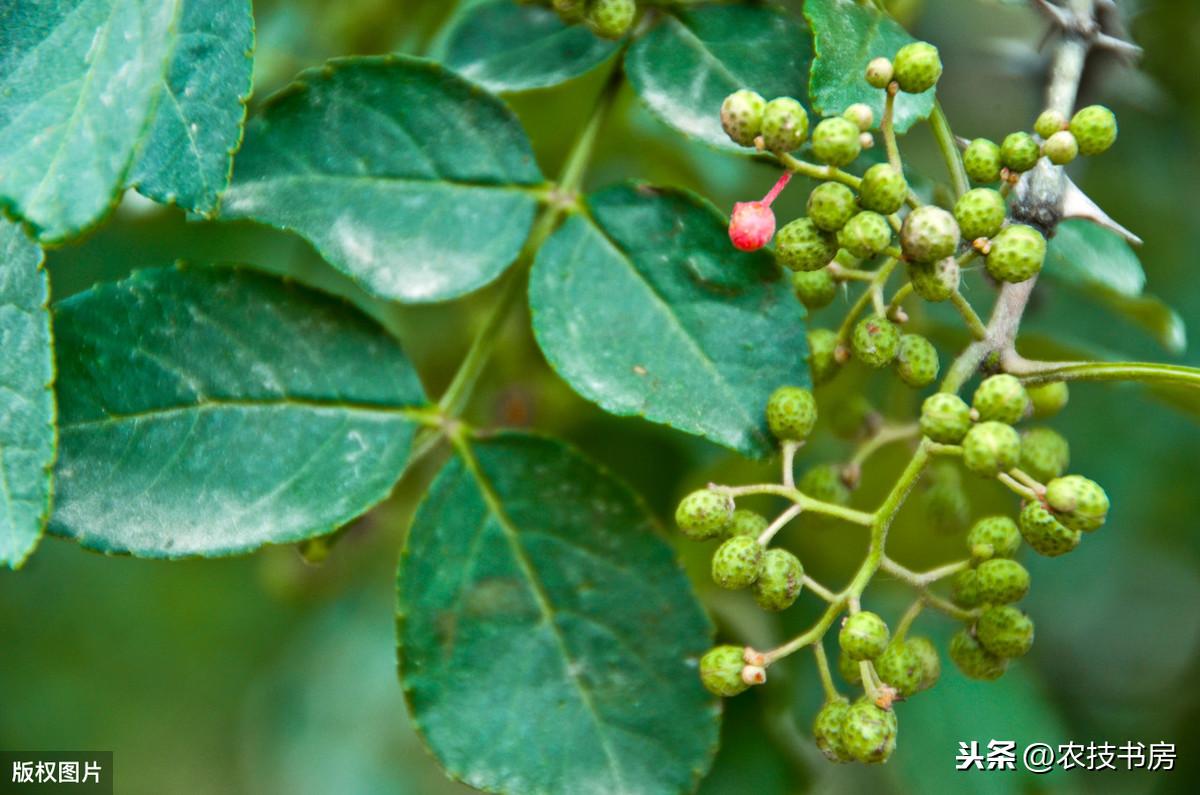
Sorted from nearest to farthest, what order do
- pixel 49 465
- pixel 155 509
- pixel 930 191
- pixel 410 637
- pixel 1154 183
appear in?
pixel 49 465 → pixel 155 509 → pixel 410 637 → pixel 930 191 → pixel 1154 183

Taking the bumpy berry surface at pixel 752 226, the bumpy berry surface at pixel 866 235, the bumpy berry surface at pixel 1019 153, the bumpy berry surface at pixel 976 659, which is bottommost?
the bumpy berry surface at pixel 976 659

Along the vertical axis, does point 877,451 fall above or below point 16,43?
below

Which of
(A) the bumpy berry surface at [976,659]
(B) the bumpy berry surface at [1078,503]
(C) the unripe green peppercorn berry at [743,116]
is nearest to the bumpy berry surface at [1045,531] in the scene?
(B) the bumpy berry surface at [1078,503]

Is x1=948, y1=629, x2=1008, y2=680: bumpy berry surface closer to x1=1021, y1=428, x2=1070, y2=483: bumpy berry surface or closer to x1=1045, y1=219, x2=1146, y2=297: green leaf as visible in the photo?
x1=1021, y1=428, x2=1070, y2=483: bumpy berry surface

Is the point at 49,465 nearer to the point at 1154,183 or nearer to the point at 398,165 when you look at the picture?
the point at 398,165

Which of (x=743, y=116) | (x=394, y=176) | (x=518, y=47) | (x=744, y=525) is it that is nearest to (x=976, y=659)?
(x=744, y=525)

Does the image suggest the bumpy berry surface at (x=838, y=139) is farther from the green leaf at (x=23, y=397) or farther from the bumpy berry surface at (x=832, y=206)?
the green leaf at (x=23, y=397)

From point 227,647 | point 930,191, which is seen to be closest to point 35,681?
point 227,647
